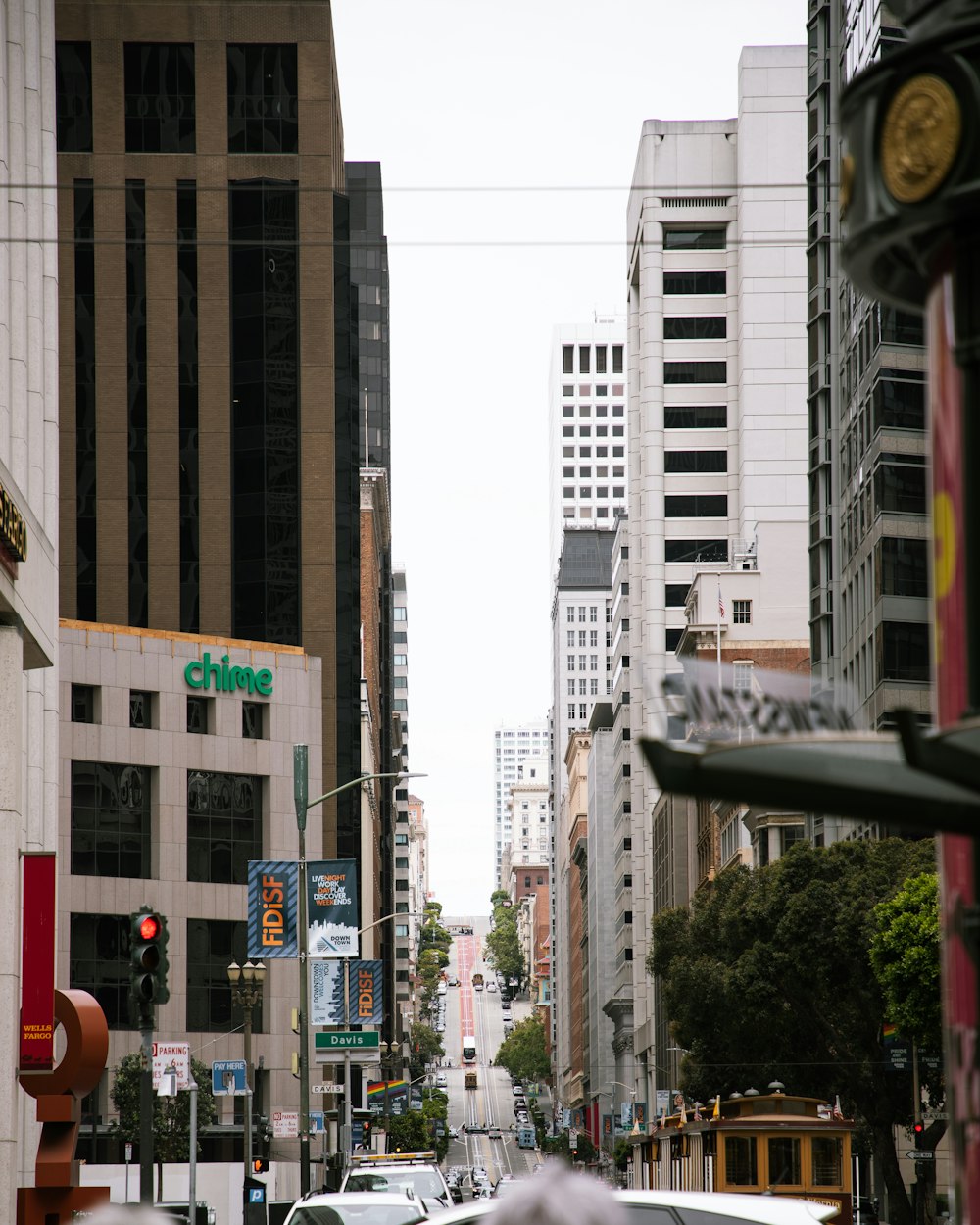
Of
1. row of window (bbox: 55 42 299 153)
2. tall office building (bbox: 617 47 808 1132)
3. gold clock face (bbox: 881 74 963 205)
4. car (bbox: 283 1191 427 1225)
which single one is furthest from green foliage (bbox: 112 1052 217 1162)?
gold clock face (bbox: 881 74 963 205)

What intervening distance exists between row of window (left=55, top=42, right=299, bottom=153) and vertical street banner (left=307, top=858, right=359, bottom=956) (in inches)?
2651

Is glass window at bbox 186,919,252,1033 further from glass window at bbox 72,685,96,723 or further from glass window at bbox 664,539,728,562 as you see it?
glass window at bbox 664,539,728,562

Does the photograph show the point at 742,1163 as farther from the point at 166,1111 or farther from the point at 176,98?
the point at 176,98

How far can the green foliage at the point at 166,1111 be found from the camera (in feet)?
229

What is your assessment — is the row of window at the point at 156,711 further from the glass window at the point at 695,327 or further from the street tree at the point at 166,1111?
the glass window at the point at 695,327

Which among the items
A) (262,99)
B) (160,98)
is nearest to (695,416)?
(262,99)

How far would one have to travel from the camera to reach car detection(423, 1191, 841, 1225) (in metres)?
13.2

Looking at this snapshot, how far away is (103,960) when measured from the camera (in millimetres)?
80000

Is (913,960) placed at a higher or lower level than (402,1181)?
higher

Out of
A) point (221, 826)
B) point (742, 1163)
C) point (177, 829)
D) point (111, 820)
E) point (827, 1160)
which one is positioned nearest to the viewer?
point (742, 1163)

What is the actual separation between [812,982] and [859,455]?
22.9 meters

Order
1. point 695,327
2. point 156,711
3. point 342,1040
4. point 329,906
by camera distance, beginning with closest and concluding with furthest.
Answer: point 342,1040 < point 329,906 < point 156,711 < point 695,327

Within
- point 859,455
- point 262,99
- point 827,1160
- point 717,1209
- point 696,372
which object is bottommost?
point 827,1160

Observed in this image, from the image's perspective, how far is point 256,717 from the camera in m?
88.1
